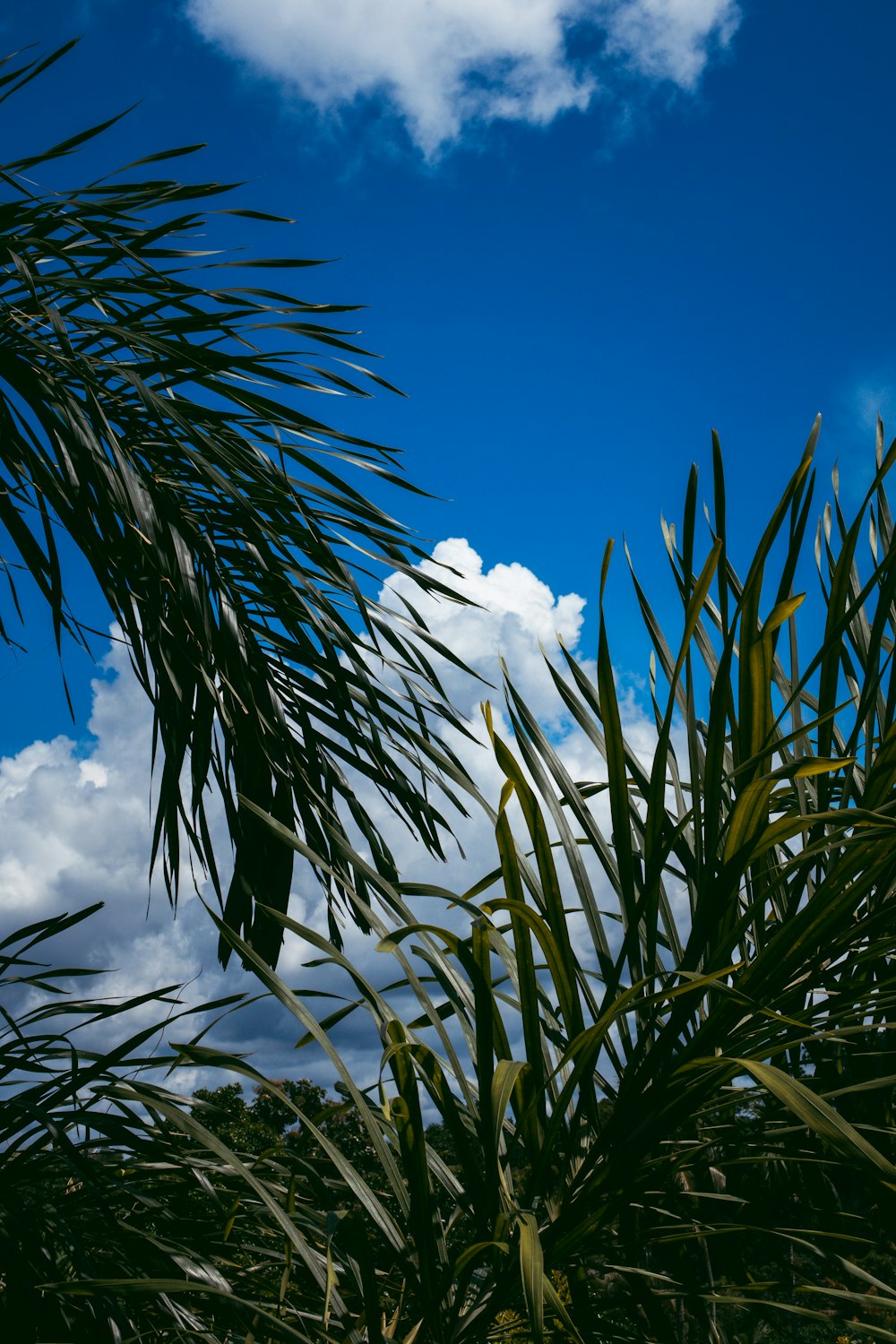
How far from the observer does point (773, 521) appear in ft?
2.71

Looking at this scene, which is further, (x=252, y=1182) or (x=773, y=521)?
(x=773, y=521)

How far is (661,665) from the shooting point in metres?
1.05

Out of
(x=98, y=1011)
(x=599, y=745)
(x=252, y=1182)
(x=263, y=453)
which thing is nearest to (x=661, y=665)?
(x=599, y=745)

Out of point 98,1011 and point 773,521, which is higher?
point 773,521

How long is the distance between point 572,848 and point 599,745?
0.45 ft

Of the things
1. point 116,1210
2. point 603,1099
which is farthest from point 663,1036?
point 116,1210

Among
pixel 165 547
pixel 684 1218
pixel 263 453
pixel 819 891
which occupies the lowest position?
pixel 684 1218

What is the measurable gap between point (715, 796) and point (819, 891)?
10 cm

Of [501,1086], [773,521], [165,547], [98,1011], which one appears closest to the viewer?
[501,1086]

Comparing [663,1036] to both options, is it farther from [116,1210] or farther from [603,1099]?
[116,1210]

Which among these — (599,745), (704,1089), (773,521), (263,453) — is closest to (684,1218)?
(704,1089)

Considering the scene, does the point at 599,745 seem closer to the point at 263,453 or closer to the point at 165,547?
the point at 165,547

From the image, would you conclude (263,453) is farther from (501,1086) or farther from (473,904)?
(501,1086)

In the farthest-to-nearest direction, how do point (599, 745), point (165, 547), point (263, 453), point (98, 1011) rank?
point (263, 453), point (165, 547), point (98, 1011), point (599, 745)
